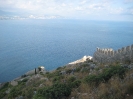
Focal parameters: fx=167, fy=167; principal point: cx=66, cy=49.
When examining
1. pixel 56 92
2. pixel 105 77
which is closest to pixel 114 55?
pixel 105 77

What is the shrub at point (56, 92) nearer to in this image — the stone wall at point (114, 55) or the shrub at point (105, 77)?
the shrub at point (105, 77)

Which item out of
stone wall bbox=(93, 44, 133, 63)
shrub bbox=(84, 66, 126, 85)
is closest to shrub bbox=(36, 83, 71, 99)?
shrub bbox=(84, 66, 126, 85)

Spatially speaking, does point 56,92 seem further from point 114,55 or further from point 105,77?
point 114,55

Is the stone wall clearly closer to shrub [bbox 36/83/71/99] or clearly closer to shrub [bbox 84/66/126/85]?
shrub [bbox 84/66/126/85]

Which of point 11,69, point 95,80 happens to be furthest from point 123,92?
point 11,69

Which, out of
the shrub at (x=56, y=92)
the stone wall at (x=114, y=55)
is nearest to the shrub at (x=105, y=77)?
the shrub at (x=56, y=92)

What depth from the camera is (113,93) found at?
7590 millimetres

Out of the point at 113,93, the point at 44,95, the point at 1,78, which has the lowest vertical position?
the point at 1,78

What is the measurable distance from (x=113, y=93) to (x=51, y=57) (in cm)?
6004

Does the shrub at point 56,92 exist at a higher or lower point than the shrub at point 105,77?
lower

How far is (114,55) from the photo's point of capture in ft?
59.7

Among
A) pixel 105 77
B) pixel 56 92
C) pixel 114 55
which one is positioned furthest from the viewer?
pixel 114 55

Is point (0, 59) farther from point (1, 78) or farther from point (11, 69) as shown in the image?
point (1, 78)

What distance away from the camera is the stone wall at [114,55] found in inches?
644
